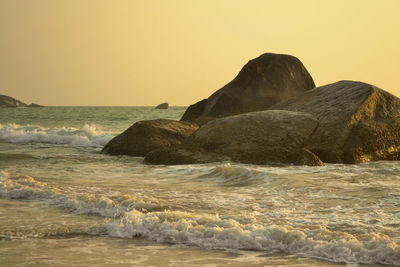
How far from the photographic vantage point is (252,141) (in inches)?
457

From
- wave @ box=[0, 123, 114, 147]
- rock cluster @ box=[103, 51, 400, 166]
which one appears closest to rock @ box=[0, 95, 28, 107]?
wave @ box=[0, 123, 114, 147]

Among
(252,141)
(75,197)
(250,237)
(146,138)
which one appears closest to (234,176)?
(252,141)

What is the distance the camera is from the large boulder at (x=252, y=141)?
441 inches

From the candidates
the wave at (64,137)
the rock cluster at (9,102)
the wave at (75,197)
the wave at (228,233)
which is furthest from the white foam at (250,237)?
the rock cluster at (9,102)

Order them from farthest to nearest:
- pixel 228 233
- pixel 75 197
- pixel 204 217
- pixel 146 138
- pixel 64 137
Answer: pixel 64 137 → pixel 146 138 → pixel 75 197 → pixel 204 217 → pixel 228 233

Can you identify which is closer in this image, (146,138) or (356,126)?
(356,126)

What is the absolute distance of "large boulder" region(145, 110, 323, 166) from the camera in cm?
1121

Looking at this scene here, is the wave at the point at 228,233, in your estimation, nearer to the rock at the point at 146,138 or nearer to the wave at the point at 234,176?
the wave at the point at 234,176

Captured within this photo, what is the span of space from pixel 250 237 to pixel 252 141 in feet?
21.7

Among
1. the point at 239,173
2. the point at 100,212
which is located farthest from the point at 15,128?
the point at 100,212

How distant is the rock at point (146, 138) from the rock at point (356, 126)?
139 inches

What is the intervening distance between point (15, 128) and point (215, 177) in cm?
1925

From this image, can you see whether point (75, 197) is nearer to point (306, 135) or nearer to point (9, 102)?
point (306, 135)

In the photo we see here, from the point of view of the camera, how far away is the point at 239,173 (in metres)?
9.20
